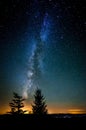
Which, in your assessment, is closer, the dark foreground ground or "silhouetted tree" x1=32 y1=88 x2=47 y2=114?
the dark foreground ground

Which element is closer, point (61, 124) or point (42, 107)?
point (61, 124)

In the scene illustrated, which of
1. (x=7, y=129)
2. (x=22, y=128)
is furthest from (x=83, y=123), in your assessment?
(x=7, y=129)

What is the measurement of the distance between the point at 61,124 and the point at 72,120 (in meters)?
0.84

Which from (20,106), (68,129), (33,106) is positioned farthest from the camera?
(33,106)

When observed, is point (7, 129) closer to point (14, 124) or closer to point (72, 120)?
point (14, 124)

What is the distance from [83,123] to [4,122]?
14.1ft

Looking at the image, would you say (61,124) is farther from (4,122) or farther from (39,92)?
(39,92)

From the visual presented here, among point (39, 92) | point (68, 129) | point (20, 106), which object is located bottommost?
point (68, 129)

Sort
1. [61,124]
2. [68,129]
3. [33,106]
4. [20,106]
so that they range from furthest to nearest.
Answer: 1. [33,106]
2. [20,106]
3. [61,124]
4. [68,129]

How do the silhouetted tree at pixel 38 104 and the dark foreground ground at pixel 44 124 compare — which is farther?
the silhouetted tree at pixel 38 104

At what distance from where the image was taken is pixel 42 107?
56.0m

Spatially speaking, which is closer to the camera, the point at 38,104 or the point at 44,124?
the point at 44,124

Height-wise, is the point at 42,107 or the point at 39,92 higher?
the point at 39,92

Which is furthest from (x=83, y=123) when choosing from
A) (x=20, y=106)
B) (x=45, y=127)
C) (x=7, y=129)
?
(x=20, y=106)
